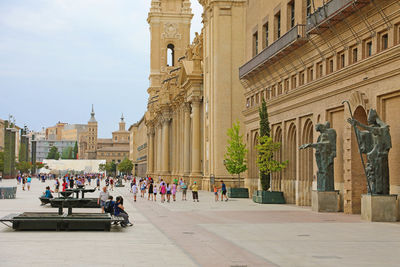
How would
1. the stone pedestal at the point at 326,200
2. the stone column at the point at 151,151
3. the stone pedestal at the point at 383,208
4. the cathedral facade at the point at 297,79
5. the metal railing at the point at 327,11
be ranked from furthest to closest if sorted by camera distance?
1. the stone column at the point at 151,151
2. the stone pedestal at the point at 326,200
3. the metal railing at the point at 327,11
4. the cathedral facade at the point at 297,79
5. the stone pedestal at the point at 383,208

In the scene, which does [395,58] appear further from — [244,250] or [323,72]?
[244,250]

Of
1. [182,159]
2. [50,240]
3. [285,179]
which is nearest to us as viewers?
[50,240]

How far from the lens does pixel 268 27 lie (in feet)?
152

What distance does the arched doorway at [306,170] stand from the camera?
123 ft

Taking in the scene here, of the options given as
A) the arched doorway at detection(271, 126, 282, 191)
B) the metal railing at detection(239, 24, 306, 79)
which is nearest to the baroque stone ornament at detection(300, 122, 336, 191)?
the metal railing at detection(239, 24, 306, 79)

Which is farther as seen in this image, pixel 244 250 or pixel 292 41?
pixel 292 41

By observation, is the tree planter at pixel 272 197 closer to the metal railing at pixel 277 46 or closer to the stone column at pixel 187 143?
the metal railing at pixel 277 46

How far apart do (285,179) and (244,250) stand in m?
25.1

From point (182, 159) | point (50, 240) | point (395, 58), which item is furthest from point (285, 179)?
point (182, 159)

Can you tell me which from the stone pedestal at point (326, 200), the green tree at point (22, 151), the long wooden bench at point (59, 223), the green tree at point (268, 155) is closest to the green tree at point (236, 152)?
the green tree at point (268, 155)

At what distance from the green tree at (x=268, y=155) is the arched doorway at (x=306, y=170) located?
3.17 metres

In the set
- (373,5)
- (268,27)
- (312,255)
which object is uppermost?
(268,27)

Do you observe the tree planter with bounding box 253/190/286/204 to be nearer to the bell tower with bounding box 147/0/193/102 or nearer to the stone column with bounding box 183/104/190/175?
the stone column with bounding box 183/104/190/175

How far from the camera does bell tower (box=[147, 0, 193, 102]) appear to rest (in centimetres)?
12912
